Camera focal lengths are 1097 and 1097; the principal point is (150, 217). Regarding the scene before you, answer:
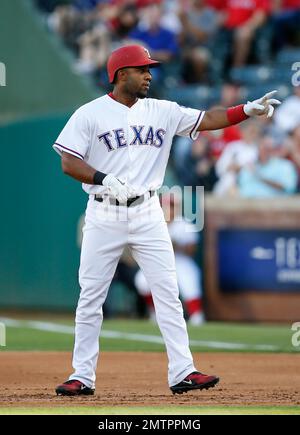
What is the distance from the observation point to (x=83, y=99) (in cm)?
1497

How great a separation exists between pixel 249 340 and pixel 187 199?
295 cm

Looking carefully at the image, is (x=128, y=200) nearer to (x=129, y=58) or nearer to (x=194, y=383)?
(x=129, y=58)

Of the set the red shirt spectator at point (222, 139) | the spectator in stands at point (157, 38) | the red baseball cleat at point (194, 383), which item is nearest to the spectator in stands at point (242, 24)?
the spectator in stands at point (157, 38)

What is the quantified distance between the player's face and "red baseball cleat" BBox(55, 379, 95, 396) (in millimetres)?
1783

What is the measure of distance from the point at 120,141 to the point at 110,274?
0.81 meters

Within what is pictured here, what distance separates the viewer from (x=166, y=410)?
5.82 m

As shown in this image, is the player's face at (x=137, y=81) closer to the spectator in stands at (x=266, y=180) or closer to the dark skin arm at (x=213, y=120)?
the dark skin arm at (x=213, y=120)

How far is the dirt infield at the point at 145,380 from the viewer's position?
6.31 m

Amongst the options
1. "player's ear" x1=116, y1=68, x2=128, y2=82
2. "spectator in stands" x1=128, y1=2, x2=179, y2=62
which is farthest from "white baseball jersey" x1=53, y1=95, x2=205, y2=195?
"spectator in stands" x1=128, y1=2, x2=179, y2=62

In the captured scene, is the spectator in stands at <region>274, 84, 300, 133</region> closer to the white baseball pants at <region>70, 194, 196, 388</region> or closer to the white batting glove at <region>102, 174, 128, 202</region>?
the white baseball pants at <region>70, 194, 196, 388</region>

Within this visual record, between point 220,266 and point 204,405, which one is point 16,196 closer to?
point 220,266

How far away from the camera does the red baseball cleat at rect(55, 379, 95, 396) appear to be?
653cm

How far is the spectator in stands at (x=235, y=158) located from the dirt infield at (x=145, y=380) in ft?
13.5

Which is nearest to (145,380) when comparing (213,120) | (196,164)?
(213,120)
